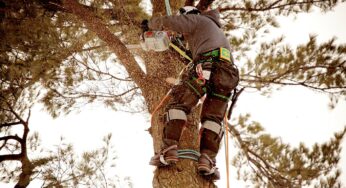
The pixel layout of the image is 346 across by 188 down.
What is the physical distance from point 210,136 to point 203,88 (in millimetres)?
326

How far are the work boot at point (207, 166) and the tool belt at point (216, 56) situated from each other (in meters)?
0.66

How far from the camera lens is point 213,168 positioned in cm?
227

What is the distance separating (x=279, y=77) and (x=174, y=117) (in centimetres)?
174

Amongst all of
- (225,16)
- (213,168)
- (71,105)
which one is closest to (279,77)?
(225,16)

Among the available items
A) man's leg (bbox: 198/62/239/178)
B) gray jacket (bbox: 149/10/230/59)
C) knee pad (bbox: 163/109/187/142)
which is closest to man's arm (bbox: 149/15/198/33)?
gray jacket (bbox: 149/10/230/59)

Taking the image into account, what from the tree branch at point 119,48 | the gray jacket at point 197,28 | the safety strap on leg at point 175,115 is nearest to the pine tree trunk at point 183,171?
the safety strap on leg at point 175,115

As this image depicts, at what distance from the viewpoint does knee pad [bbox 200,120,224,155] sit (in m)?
2.29

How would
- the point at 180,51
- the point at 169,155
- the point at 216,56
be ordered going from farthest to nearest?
the point at 180,51 < the point at 216,56 < the point at 169,155

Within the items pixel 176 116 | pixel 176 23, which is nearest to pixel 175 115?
pixel 176 116

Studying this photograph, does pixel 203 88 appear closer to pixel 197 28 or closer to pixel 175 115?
pixel 175 115

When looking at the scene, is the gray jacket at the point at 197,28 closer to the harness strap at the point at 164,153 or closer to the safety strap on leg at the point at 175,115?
the safety strap on leg at the point at 175,115

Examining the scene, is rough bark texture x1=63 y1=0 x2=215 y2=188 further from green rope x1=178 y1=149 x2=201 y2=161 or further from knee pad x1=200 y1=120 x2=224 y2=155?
knee pad x1=200 y1=120 x2=224 y2=155

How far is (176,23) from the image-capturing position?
238 cm

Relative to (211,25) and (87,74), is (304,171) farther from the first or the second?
(87,74)
